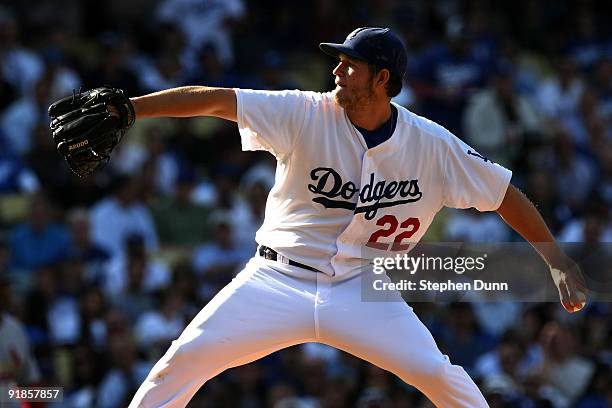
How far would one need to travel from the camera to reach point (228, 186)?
10969 millimetres

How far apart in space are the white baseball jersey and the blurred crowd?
2.49 meters

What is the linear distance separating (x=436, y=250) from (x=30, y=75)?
5659mm

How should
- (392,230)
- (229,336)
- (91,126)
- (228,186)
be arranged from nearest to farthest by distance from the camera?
(91,126) < (229,336) < (392,230) < (228,186)

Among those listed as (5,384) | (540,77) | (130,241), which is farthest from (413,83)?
(5,384)

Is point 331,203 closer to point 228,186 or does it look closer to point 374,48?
point 374,48

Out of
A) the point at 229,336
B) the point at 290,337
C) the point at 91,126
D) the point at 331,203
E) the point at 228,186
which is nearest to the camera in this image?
the point at 91,126

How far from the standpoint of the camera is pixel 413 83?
12.0 meters

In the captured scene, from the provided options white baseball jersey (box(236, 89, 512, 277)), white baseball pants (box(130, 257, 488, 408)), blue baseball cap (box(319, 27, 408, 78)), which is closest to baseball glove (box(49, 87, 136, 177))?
white baseball jersey (box(236, 89, 512, 277))

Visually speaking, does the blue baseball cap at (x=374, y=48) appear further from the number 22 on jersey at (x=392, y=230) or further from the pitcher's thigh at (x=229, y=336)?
the pitcher's thigh at (x=229, y=336)

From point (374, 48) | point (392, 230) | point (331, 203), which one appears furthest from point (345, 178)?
point (374, 48)

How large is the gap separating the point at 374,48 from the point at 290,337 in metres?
1.33

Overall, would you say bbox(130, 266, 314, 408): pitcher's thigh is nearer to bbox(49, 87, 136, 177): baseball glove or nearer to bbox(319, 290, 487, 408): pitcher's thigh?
bbox(319, 290, 487, 408): pitcher's thigh

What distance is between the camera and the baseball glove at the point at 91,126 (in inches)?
206

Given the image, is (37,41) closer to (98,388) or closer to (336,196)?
(98,388)
